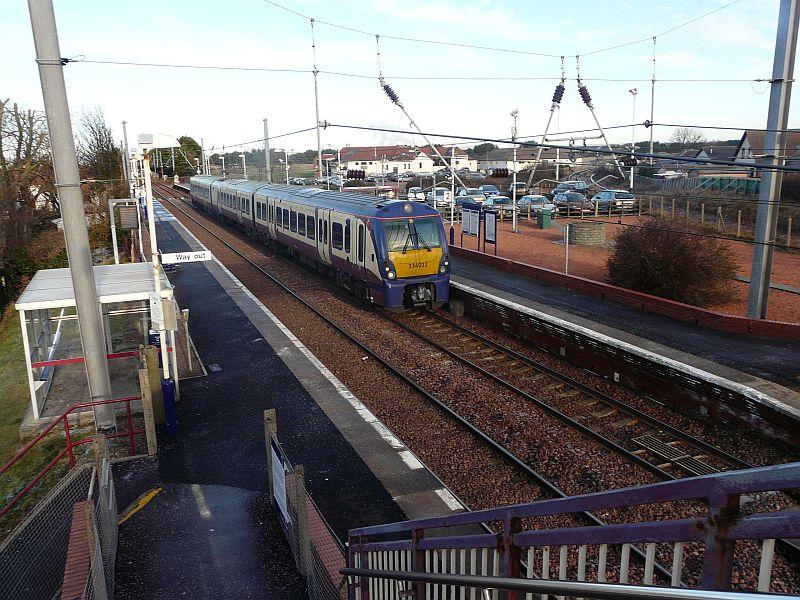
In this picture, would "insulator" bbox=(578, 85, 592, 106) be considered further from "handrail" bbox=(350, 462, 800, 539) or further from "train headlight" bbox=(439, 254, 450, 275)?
"handrail" bbox=(350, 462, 800, 539)

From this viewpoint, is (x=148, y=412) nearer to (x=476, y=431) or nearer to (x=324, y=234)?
(x=476, y=431)

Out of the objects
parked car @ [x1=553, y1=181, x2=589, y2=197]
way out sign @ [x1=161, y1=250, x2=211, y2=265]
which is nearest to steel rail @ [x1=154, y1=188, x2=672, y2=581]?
way out sign @ [x1=161, y1=250, x2=211, y2=265]

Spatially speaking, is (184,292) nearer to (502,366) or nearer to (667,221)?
(502,366)

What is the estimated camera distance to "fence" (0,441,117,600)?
5.68 meters

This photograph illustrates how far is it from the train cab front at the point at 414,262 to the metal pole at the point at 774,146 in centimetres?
675

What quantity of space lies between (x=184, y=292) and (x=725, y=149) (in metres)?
56.6

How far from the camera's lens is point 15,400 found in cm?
1223

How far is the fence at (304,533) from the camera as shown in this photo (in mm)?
5520

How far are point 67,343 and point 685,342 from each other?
13.2 metres

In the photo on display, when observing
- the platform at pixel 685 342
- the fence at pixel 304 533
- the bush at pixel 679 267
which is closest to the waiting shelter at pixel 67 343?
the fence at pixel 304 533

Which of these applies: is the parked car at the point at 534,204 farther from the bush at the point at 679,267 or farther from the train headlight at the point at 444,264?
the train headlight at the point at 444,264

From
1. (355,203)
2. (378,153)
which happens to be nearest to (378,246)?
(355,203)

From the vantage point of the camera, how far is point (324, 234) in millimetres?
18906

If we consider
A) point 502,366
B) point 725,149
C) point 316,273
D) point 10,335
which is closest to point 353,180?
point 725,149
